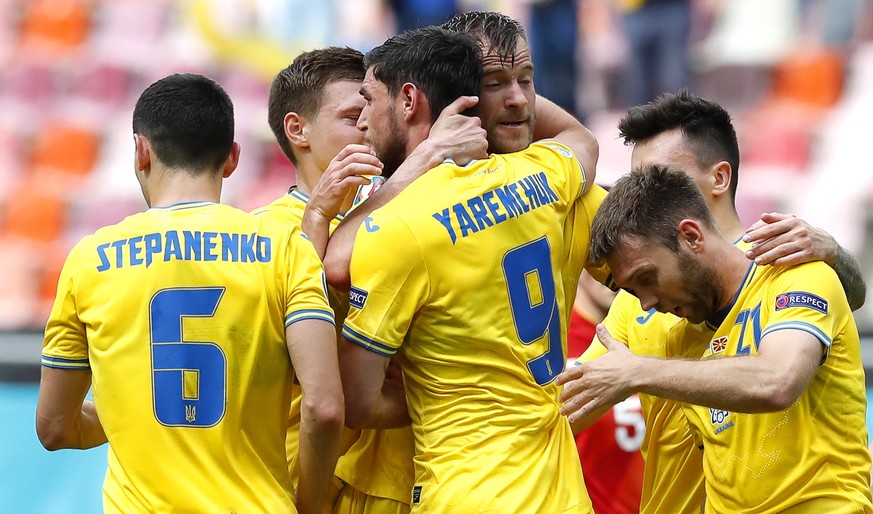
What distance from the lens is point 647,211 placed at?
10.3 ft

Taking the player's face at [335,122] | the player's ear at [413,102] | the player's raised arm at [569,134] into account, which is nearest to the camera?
the player's ear at [413,102]

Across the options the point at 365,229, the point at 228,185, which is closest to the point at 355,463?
the point at 365,229

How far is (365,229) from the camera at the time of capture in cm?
292

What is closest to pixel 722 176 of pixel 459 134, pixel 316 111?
pixel 459 134

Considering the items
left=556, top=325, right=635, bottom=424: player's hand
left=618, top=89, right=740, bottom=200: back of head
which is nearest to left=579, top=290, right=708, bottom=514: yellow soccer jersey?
left=618, top=89, right=740, bottom=200: back of head

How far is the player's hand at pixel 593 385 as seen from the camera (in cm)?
283

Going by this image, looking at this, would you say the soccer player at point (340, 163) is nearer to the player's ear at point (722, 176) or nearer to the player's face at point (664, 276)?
the player's face at point (664, 276)

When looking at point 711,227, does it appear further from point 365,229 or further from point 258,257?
point 258,257

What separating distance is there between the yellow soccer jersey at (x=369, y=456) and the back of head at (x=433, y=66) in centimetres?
49

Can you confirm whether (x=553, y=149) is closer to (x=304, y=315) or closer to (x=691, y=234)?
(x=691, y=234)

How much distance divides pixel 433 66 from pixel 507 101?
297 mm

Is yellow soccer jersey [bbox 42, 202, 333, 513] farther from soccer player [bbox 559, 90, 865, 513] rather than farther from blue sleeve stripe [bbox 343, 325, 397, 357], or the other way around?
soccer player [bbox 559, 90, 865, 513]

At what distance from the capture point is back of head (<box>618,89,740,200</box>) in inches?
148

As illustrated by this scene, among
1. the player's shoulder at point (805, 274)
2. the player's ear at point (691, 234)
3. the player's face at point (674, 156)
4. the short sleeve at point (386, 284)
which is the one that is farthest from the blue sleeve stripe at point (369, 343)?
the player's face at point (674, 156)
